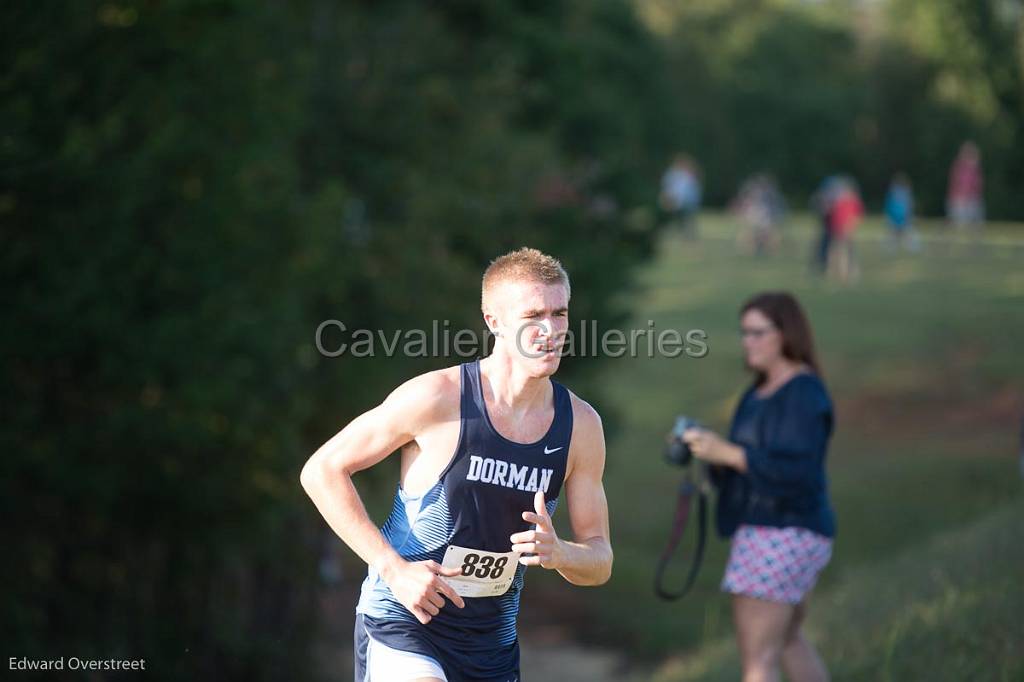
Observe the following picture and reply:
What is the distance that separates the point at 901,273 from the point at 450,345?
17.4m

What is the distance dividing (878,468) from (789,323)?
14.8 meters

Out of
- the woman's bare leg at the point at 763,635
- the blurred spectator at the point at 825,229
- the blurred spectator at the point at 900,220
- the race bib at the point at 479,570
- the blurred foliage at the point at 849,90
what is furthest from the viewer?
the blurred foliage at the point at 849,90

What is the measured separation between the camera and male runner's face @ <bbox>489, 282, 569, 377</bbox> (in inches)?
152

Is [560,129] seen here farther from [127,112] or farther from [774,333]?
[774,333]

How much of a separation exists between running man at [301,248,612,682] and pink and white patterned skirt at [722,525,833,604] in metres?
1.89

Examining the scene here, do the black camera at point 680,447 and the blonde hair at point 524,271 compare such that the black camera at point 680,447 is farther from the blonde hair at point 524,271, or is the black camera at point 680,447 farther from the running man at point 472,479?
the blonde hair at point 524,271

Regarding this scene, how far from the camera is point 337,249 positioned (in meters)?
13.8

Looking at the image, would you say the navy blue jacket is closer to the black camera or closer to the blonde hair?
the black camera

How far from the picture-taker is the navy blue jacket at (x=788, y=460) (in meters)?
5.79

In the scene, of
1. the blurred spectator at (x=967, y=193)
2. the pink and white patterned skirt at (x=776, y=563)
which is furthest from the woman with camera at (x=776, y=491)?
the blurred spectator at (x=967, y=193)

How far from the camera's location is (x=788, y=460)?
5.79 meters

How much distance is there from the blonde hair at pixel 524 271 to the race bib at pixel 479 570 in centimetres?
77

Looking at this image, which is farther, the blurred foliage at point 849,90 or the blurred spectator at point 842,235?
the blurred foliage at point 849,90

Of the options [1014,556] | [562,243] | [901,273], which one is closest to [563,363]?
[562,243]
